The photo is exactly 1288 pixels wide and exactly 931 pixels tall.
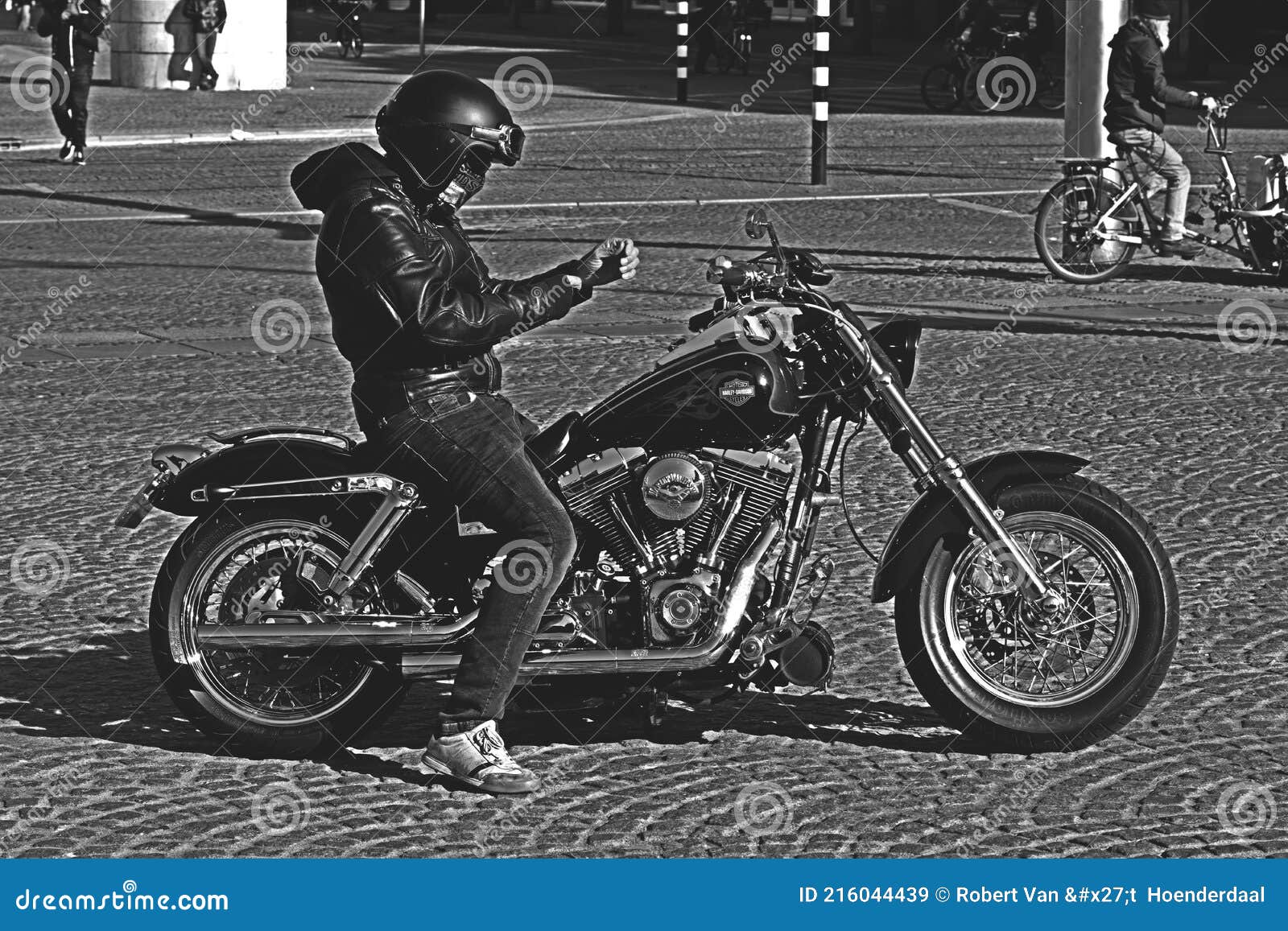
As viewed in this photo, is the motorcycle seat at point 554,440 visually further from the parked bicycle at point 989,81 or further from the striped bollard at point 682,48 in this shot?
the parked bicycle at point 989,81

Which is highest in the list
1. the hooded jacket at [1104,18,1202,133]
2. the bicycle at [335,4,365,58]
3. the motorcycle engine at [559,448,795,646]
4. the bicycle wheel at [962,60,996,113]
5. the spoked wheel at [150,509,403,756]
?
the bicycle at [335,4,365,58]

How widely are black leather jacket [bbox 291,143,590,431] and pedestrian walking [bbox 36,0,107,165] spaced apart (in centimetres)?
1512

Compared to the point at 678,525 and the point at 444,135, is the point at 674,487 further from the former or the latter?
the point at 444,135

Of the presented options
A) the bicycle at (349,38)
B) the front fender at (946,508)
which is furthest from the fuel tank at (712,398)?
the bicycle at (349,38)

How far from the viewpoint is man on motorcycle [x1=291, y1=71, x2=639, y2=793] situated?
4.44 m

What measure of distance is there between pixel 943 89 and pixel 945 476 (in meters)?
23.5

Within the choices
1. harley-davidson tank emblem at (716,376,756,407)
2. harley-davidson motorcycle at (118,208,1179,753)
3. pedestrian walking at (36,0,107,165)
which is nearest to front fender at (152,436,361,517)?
harley-davidson motorcycle at (118,208,1179,753)

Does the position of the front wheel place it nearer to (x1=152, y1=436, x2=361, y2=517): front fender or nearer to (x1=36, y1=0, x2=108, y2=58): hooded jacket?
(x1=152, y1=436, x2=361, y2=517): front fender

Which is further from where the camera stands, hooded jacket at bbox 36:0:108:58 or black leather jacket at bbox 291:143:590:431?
hooded jacket at bbox 36:0:108:58

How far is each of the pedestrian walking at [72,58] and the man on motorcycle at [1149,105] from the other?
984cm

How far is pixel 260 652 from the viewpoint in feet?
15.7

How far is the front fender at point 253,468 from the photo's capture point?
4.70 metres

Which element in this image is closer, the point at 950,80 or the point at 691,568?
the point at 691,568

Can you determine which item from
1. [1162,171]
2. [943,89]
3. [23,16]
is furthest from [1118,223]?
[23,16]
